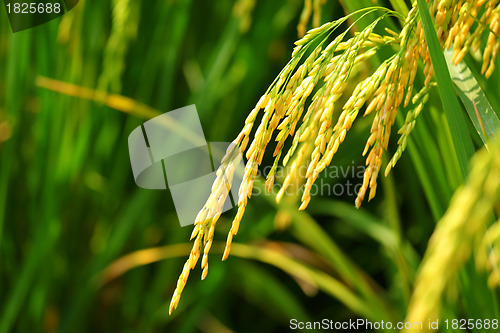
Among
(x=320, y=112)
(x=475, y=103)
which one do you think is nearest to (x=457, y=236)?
(x=320, y=112)

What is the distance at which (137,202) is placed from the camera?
1226mm

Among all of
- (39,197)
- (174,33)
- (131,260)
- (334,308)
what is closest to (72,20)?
(174,33)

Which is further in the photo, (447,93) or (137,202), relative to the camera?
(137,202)

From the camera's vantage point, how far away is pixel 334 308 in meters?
1.44

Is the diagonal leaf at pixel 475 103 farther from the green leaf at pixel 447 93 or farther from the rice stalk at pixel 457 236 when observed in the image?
the rice stalk at pixel 457 236

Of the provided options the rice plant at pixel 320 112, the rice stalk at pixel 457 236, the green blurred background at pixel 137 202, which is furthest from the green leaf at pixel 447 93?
the green blurred background at pixel 137 202

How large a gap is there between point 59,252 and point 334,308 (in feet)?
2.31

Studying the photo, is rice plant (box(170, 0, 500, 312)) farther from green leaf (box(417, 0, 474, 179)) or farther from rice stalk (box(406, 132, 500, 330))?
rice stalk (box(406, 132, 500, 330))

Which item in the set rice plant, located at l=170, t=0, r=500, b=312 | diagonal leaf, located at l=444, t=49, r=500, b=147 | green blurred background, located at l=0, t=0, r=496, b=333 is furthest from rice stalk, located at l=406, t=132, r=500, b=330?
green blurred background, located at l=0, t=0, r=496, b=333

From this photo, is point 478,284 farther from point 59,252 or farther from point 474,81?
point 59,252

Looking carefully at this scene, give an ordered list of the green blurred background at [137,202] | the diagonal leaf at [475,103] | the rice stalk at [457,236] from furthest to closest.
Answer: the green blurred background at [137,202] < the diagonal leaf at [475,103] < the rice stalk at [457,236]

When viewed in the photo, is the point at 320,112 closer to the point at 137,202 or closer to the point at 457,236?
the point at 457,236

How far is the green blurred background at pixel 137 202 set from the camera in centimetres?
120

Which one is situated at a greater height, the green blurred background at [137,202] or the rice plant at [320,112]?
the rice plant at [320,112]
